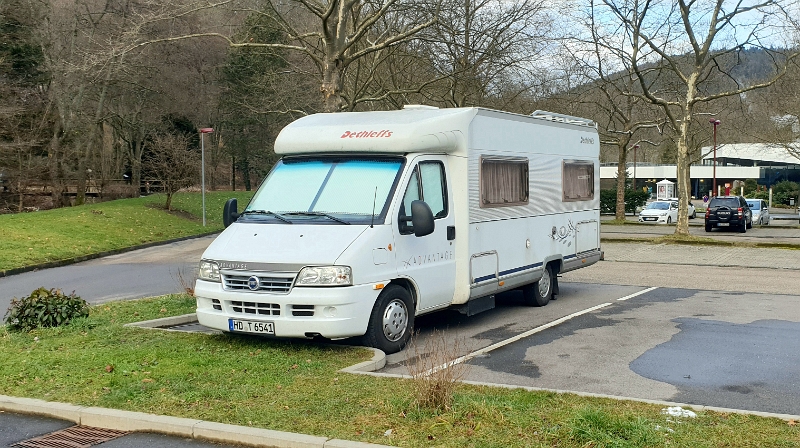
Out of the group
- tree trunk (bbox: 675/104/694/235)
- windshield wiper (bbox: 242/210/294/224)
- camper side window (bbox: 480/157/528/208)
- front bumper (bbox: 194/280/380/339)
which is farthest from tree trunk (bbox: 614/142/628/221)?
front bumper (bbox: 194/280/380/339)

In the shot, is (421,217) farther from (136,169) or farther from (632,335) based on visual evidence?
(136,169)

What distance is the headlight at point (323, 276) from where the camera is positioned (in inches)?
342

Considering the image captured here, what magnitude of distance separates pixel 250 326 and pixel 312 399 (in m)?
2.21

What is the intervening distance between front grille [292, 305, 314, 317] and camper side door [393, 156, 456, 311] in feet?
4.05

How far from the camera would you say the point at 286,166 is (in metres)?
10.5

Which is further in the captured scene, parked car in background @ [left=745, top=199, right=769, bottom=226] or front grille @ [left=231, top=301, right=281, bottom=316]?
parked car in background @ [left=745, top=199, right=769, bottom=226]

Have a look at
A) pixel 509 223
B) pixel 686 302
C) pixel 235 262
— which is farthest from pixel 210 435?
pixel 686 302

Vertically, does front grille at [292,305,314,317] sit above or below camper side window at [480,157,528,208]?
below

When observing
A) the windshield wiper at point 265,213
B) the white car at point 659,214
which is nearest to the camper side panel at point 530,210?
the windshield wiper at point 265,213

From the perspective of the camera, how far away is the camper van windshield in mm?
9469

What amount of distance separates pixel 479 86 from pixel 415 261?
22.1 meters

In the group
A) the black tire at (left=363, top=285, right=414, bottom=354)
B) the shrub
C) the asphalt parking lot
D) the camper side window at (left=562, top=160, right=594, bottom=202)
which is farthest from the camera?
the camper side window at (left=562, top=160, right=594, bottom=202)

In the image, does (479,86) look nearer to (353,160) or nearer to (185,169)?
(185,169)

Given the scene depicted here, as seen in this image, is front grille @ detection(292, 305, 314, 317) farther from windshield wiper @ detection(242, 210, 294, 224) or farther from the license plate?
windshield wiper @ detection(242, 210, 294, 224)
